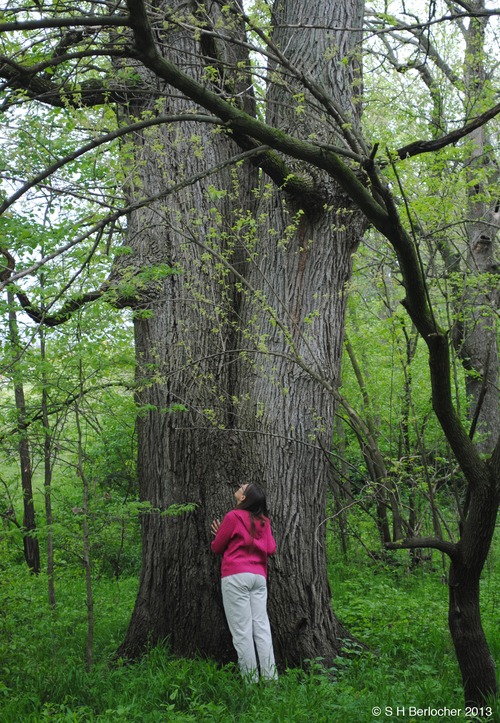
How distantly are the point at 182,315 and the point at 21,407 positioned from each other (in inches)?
61.9

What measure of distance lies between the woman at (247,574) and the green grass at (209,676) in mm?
219

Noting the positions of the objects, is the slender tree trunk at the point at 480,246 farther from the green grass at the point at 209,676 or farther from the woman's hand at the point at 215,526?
the woman's hand at the point at 215,526

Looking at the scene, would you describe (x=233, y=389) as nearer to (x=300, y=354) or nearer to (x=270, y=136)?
(x=300, y=354)

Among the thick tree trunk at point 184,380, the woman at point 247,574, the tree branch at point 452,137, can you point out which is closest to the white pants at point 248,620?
the woman at point 247,574

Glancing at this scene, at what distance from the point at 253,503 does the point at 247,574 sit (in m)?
0.54

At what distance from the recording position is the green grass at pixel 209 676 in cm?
408

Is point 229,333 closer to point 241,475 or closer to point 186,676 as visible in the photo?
point 241,475

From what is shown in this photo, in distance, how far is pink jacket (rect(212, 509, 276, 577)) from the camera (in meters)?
5.09

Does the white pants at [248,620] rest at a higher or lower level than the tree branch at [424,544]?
lower

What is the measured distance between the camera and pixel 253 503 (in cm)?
515

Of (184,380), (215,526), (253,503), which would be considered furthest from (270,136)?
(215,526)

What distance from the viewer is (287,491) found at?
17.7 ft


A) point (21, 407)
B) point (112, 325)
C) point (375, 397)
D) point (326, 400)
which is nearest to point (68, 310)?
point (112, 325)

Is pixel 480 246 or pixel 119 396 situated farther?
pixel 480 246
